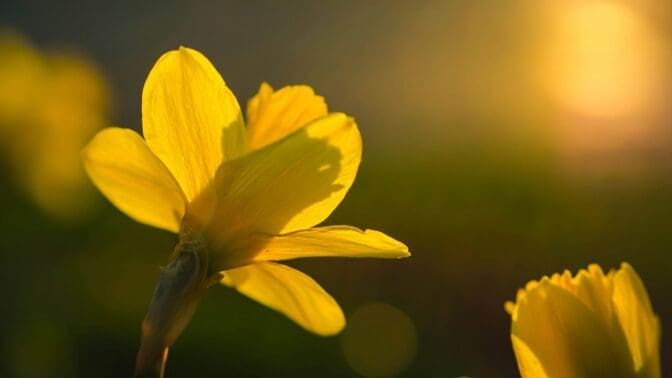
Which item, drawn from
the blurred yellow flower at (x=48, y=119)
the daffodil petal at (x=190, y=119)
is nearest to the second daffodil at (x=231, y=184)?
the daffodil petal at (x=190, y=119)

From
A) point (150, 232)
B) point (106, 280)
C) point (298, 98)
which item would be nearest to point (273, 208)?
point (298, 98)

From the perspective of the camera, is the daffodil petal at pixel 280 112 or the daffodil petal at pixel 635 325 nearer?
the daffodil petal at pixel 635 325

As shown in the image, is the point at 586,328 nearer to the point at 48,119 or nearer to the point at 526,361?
the point at 526,361

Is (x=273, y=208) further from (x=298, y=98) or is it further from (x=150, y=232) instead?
(x=150, y=232)

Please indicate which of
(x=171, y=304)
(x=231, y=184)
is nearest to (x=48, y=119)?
(x=231, y=184)

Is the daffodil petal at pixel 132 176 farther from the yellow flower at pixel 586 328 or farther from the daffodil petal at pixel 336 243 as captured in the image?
the yellow flower at pixel 586 328

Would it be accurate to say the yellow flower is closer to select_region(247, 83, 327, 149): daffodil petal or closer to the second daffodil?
the second daffodil
